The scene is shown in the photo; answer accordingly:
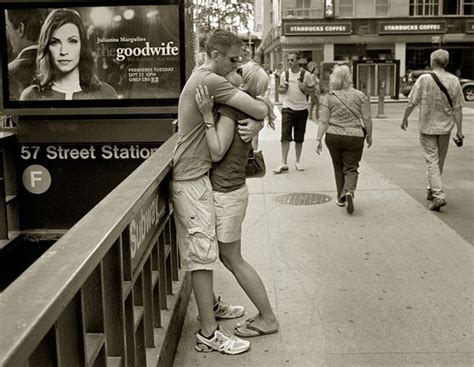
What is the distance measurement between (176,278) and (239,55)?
1.76 meters

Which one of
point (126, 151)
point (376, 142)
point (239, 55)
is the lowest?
point (376, 142)

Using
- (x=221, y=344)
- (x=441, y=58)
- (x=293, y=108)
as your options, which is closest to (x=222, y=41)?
(x=221, y=344)

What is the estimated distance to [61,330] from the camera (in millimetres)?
2164

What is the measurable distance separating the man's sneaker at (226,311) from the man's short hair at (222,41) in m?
1.81

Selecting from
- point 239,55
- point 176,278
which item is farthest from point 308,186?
point 239,55

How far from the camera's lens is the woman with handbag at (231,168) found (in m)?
4.16

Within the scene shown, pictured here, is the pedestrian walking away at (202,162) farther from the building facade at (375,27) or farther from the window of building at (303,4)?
the window of building at (303,4)

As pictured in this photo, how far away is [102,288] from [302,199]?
21.9 ft

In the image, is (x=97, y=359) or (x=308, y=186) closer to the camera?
(x=97, y=359)

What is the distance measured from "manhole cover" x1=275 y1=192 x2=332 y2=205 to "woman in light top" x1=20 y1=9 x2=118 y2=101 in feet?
11.2

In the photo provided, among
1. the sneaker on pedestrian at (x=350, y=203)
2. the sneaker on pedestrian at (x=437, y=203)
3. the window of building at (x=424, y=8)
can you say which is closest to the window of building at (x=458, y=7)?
the window of building at (x=424, y=8)

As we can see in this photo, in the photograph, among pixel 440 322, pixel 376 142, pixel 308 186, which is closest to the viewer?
pixel 440 322

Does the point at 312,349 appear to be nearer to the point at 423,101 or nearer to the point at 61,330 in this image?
the point at 61,330

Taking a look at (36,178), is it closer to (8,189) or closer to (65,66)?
(8,189)
